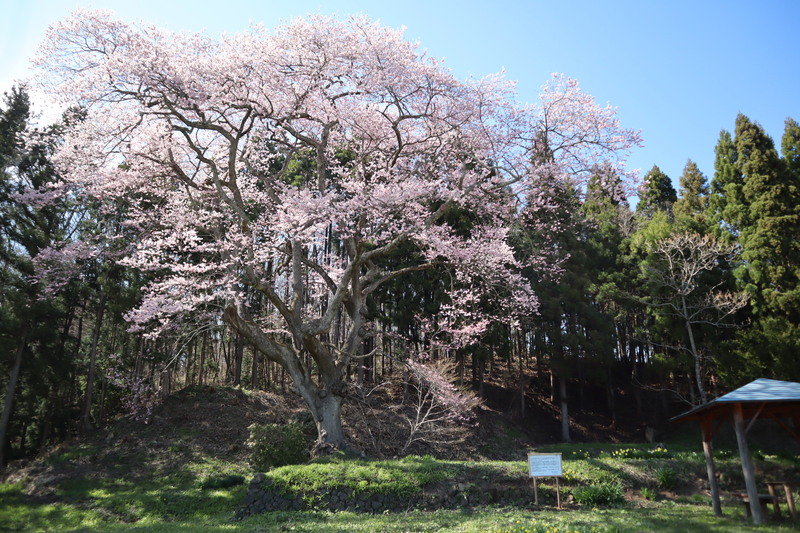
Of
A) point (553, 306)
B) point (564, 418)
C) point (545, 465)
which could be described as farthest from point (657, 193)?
point (545, 465)

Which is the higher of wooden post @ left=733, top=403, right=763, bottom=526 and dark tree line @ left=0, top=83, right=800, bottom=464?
dark tree line @ left=0, top=83, right=800, bottom=464

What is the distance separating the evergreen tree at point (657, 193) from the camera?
3070 cm

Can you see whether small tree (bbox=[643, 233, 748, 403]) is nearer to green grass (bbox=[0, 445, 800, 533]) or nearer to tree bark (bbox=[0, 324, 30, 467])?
green grass (bbox=[0, 445, 800, 533])

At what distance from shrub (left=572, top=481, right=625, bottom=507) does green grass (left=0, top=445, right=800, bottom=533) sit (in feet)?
0.36

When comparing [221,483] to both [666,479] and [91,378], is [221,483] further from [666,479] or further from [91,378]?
[666,479]

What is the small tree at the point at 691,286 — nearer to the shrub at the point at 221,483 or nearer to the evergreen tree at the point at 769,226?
the evergreen tree at the point at 769,226

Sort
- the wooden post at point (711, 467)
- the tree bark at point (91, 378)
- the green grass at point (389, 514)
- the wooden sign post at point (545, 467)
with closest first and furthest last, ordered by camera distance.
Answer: the green grass at point (389, 514)
the wooden post at point (711, 467)
the wooden sign post at point (545, 467)
the tree bark at point (91, 378)

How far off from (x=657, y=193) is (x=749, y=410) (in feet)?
89.4

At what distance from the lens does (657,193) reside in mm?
31188

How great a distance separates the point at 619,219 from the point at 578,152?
15.9 metres

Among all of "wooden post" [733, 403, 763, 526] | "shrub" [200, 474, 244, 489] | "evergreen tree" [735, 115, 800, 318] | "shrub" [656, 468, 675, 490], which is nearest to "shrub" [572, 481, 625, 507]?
"shrub" [656, 468, 675, 490]

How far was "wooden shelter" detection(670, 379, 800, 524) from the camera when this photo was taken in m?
6.54

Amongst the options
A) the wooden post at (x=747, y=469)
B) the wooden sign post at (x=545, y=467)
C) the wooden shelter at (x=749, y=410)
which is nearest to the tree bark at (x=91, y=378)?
the wooden sign post at (x=545, y=467)

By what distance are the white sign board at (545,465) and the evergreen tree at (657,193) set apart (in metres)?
26.0
